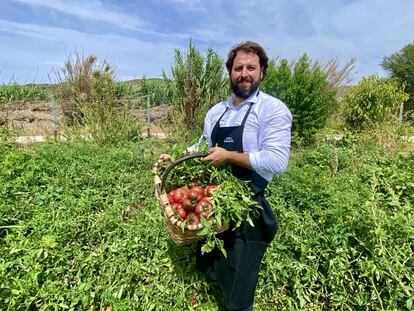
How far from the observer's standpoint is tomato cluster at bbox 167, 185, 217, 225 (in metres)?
1.74

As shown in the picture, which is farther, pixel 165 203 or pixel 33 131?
pixel 33 131

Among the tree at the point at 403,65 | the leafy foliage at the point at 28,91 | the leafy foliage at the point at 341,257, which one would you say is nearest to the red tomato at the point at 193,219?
the leafy foliage at the point at 341,257

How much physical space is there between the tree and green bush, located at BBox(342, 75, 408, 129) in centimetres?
1385

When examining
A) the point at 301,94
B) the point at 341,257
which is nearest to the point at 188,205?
the point at 341,257

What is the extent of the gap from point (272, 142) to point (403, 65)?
23825 mm

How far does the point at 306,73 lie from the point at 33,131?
5974mm

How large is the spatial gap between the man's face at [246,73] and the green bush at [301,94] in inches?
214

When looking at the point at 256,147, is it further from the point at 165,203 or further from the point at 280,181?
the point at 280,181

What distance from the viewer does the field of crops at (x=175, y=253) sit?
7.63 feet

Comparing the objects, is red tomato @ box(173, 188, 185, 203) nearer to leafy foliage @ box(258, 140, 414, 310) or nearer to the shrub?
leafy foliage @ box(258, 140, 414, 310)

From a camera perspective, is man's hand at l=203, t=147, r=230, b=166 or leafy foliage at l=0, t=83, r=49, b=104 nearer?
man's hand at l=203, t=147, r=230, b=166

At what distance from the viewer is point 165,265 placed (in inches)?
100

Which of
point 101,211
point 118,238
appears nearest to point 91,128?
point 101,211

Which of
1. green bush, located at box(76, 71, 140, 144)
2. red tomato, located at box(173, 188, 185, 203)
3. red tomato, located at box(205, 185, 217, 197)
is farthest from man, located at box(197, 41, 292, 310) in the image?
green bush, located at box(76, 71, 140, 144)
